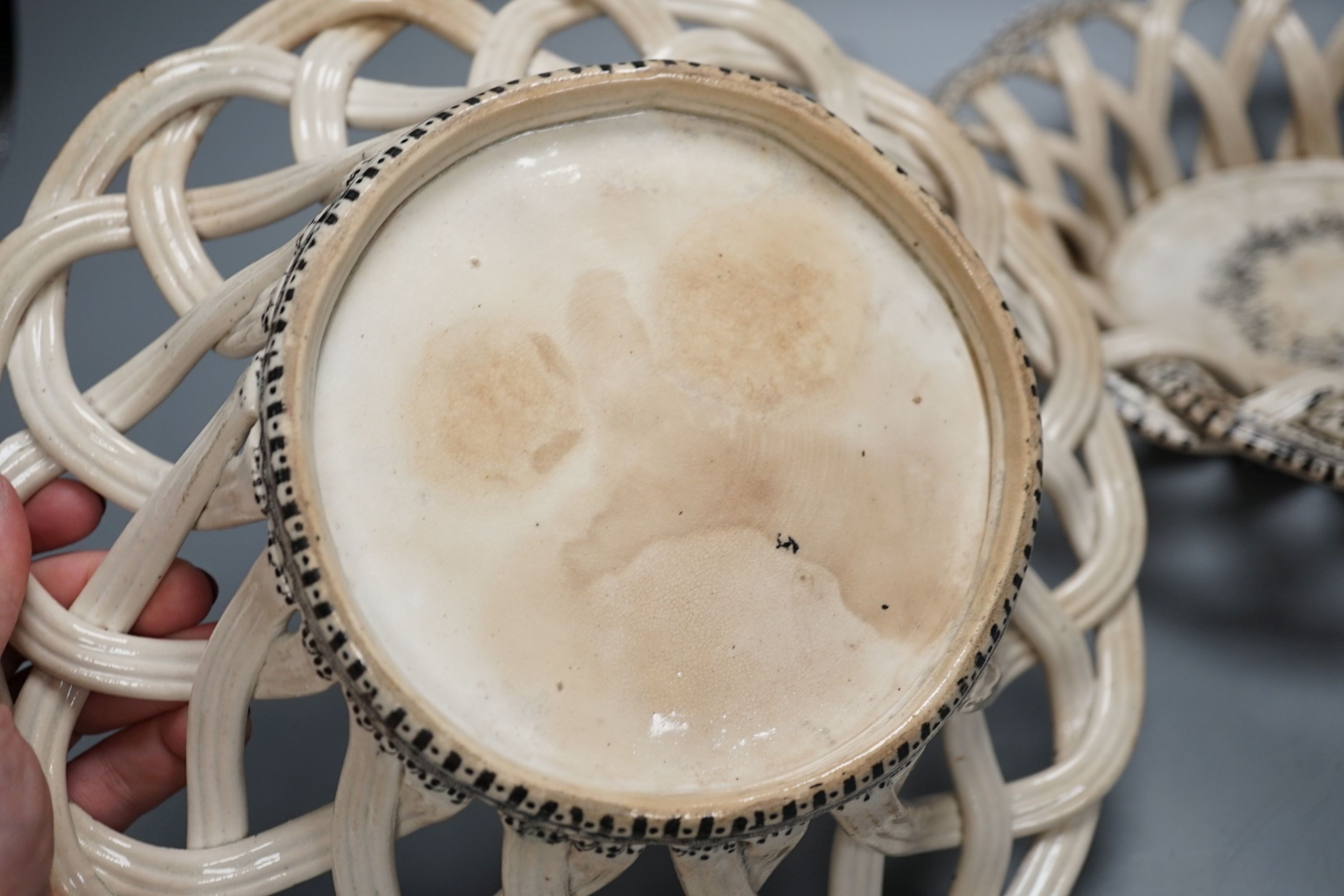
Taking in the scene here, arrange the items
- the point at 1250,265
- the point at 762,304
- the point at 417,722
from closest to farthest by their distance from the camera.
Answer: the point at 417,722 < the point at 762,304 < the point at 1250,265

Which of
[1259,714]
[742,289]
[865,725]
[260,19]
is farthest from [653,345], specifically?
[1259,714]

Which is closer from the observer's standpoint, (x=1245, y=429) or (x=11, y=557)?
(x=11, y=557)

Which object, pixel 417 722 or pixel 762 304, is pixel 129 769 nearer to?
pixel 417 722

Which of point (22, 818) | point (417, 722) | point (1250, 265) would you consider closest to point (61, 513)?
point (22, 818)

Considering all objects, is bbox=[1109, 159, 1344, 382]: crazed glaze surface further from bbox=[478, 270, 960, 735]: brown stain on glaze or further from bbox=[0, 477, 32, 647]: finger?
bbox=[0, 477, 32, 647]: finger

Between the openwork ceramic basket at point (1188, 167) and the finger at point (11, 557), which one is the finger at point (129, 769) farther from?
the openwork ceramic basket at point (1188, 167)

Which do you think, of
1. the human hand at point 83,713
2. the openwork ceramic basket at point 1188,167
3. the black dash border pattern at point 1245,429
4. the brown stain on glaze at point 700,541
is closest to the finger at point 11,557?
the human hand at point 83,713
